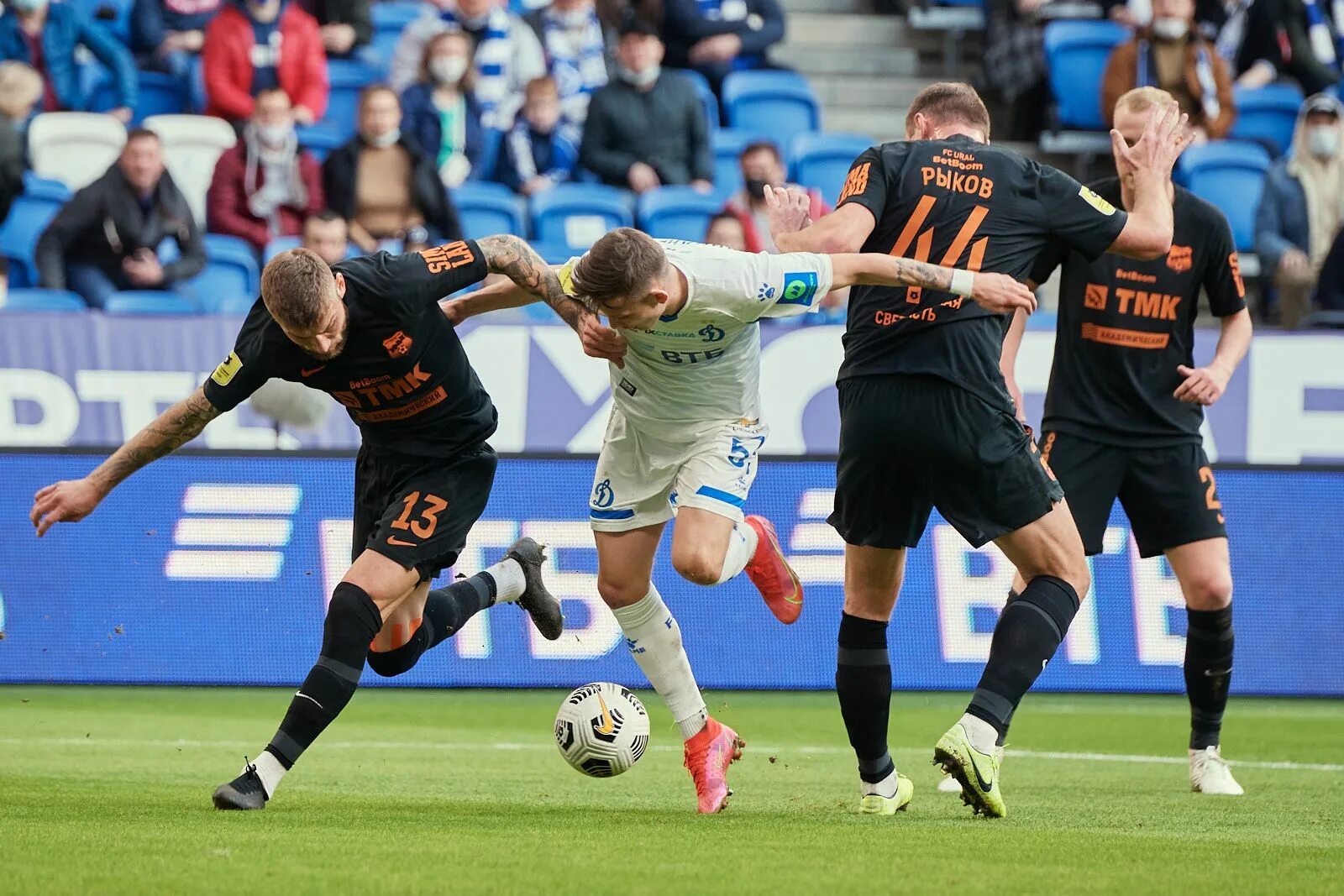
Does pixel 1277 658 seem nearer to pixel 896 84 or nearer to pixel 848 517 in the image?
pixel 848 517

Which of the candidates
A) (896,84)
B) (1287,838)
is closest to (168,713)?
(1287,838)

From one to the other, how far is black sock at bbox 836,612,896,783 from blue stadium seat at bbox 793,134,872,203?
29.5 ft

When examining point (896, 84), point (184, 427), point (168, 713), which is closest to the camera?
point (184, 427)

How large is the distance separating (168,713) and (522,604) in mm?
2694

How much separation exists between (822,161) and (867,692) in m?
9.30

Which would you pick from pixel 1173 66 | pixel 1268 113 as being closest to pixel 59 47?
pixel 1173 66

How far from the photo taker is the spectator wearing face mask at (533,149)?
48.2 feet

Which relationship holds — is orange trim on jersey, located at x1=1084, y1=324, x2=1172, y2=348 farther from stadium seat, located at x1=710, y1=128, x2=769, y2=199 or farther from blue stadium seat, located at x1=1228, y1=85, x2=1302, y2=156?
blue stadium seat, located at x1=1228, y1=85, x2=1302, y2=156

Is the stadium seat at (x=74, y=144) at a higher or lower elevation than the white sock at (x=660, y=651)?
higher

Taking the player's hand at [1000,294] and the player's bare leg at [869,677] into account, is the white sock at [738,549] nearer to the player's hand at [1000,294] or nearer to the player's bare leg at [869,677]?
the player's bare leg at [869,677]

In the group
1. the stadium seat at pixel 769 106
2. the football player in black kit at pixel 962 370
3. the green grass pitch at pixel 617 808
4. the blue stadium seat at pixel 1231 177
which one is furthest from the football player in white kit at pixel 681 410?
the blue stadium seat at pixel 1231 177

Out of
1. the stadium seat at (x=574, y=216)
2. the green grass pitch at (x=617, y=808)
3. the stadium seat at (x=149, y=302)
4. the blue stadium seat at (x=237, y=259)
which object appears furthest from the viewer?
the stadium seat at (x=574, y=216)

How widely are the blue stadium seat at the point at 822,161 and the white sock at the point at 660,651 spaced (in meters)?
8.78

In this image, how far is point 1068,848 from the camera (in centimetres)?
512
